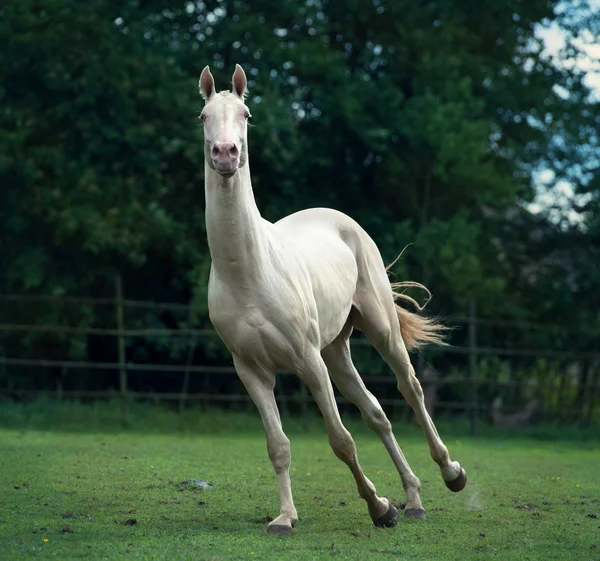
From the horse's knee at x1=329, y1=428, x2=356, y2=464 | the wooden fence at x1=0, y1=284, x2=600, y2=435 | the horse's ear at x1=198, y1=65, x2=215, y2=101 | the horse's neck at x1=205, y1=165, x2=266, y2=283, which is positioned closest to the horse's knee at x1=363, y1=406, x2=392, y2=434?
the horse's knee at x1=329, y1=428, x2=356, y2=464

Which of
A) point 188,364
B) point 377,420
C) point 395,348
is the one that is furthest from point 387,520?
point 188,364

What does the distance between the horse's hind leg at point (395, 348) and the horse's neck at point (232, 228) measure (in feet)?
5.13

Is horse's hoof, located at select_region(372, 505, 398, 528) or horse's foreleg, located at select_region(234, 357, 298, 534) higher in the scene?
horse's foreleg, located at select_region(234, 357, 298, 534)

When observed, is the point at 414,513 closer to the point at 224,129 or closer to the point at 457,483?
the point at 457,483

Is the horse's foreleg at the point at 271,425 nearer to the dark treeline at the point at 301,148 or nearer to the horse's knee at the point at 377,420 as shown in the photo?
the horse's knee at the point at 377,420

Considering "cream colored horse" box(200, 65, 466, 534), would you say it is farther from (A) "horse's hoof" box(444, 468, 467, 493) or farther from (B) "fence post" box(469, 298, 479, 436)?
(B) "fence post" box(469, 298, 479, 436)

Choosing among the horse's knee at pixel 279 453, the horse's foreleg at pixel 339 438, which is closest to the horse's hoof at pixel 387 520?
the horse's foreleg at pixel 339 438

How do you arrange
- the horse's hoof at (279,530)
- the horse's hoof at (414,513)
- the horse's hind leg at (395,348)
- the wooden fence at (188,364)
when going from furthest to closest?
the wooden fence at (188,364), the horse's hind leg at (395,348), the horse's hoof at (414,513), the horse's hoof at (279,530)

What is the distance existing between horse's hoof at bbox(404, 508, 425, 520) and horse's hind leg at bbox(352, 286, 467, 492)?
59 centimetres

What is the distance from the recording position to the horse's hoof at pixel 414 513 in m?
5.91

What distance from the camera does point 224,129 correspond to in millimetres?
4879

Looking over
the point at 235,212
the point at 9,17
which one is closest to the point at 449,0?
the point at 9,17

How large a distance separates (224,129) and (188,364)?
9899mm

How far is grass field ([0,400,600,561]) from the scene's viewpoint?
4.66 meters
